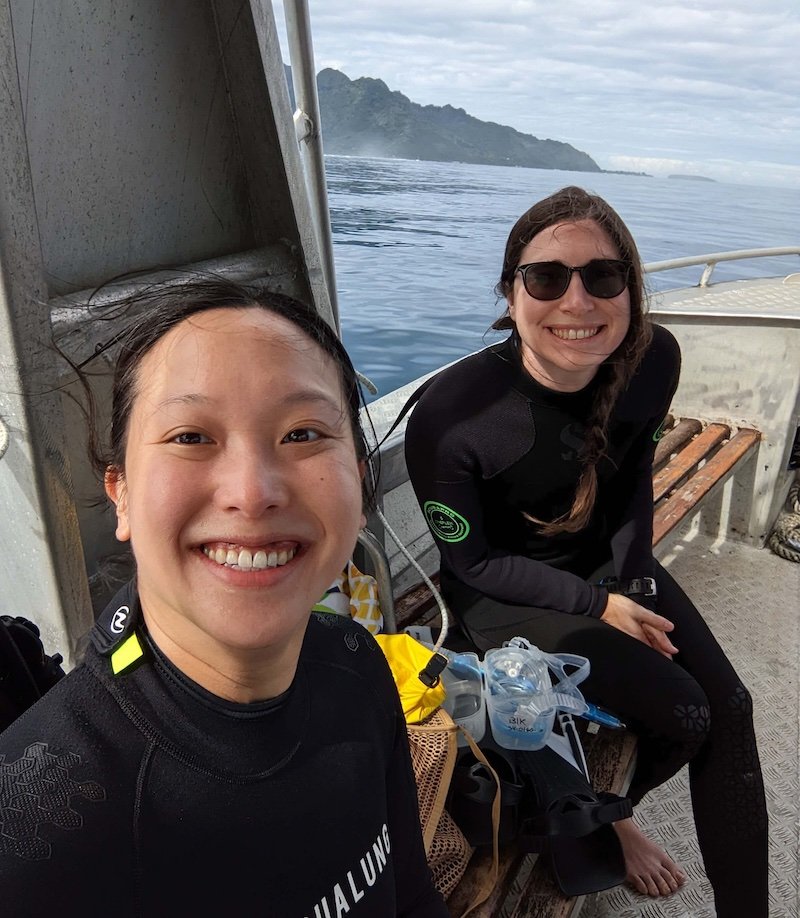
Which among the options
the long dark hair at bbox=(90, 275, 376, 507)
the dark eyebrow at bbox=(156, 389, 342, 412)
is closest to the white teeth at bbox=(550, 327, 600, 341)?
the long dark hair at bbox=(90, 275, 376, 507)

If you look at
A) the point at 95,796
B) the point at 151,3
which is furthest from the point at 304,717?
the point at 151,3

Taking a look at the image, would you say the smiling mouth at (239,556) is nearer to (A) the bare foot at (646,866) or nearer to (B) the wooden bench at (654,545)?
(B) the wooden bench at (654,545)

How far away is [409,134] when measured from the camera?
5850cm

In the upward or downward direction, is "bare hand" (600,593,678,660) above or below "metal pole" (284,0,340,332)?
below

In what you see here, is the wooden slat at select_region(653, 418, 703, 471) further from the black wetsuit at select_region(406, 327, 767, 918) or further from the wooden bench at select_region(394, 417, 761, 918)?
the black wetsuit at select_region(406, 327, 767, 918)

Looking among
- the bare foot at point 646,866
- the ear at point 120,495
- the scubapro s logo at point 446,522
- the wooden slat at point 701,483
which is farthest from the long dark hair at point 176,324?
the wooden slat at point 701,483

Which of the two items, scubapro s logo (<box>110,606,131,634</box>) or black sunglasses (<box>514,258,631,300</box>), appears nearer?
scubapro s logo (<box>110,606,131,634</box>)

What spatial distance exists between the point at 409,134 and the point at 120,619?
63.9 meters

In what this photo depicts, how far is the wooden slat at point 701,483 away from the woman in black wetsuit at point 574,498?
0.88 m

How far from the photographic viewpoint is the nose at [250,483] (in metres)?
0.72

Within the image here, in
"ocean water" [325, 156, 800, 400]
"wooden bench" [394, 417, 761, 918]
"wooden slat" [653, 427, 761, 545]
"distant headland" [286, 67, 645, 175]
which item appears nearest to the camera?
"wooden bench" [394, 417, 761, 918]

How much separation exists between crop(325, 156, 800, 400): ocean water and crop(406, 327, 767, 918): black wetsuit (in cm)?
42

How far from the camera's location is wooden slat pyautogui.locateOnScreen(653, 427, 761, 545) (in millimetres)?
2852

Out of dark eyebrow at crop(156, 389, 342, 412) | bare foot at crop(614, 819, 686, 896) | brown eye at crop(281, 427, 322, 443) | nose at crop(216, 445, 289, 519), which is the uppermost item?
dark eyebrow at crop(156, 389, 342, 412)
